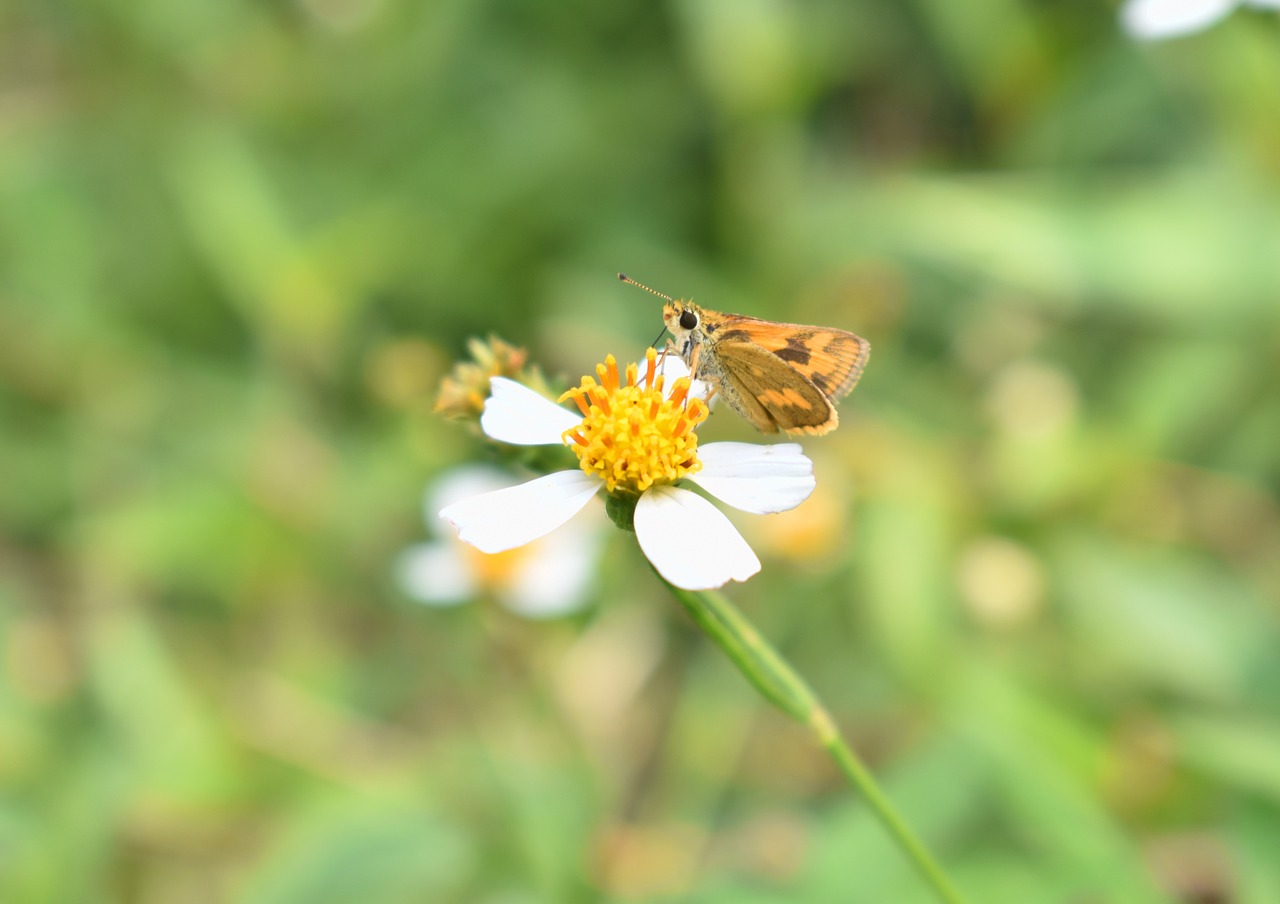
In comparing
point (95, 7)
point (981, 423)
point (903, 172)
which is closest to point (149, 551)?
point (95, 7)

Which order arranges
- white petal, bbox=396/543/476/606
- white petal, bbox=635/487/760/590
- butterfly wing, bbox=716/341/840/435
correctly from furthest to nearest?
white petal, bbox=396/543/476/606 < butterfly wing, bbox=716/341/840/435 < white petal, bbox=635/487/760/590

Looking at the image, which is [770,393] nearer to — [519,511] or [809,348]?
[809,348]

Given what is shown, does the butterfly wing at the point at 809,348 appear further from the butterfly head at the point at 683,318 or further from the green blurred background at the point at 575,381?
the green blurred background at the point at 575,381

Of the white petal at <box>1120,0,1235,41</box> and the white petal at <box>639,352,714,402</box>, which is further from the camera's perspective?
the white petal at <box>1120,0,1235,41</box>

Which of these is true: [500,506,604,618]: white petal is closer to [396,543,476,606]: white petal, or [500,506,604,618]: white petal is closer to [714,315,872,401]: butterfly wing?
[396,543,476,606]: white petal

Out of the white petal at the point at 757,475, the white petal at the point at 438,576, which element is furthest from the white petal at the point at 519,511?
the white petal at the point at 438,576

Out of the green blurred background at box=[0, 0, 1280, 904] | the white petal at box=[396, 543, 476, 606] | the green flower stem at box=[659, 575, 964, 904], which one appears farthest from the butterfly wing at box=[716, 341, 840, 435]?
the white petal at box=[396, 543, 476, 606]
